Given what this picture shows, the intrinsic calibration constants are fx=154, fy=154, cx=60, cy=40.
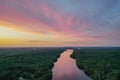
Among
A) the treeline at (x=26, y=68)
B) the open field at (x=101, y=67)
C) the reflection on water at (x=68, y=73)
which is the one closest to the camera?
the open field at (x=101, y=67)

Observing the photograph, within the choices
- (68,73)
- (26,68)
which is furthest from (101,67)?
(26,68)

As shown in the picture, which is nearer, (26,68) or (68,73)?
(68,73)

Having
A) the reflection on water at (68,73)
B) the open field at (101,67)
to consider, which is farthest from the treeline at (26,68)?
the open field at (101,67)

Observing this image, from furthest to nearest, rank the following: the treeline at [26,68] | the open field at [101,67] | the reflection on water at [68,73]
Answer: the reflection on water at [68,73]
the treeline at [26,68]
the open field at [101,67]

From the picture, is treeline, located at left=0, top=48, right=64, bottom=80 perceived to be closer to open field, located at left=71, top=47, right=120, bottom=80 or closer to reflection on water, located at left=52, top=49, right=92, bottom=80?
reflection on water, located at left=52, top=49, right=92, bottom=80

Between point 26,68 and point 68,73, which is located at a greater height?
point 26,68

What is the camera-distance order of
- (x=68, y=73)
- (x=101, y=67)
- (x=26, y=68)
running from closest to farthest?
1. (x=68, y=73)
2. (x=26, y=68)
3. (x=101, y=67)

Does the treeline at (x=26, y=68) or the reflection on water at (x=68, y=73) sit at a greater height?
the treeline at (x=26, y=68)

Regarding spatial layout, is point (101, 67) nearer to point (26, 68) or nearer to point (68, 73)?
point (68, 73)

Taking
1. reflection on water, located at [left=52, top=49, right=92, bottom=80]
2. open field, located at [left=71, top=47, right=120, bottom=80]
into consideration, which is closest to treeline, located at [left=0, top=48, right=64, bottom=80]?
reflection on water, located at [left=52, top=49, right=92, bottom=80]

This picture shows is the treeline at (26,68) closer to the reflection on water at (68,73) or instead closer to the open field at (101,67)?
the reflection on water at (68,73)

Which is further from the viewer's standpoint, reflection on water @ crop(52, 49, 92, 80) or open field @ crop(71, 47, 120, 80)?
reflection on water @ crop(52, 49, 92, 80)

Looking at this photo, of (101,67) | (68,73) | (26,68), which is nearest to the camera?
(68,73)
